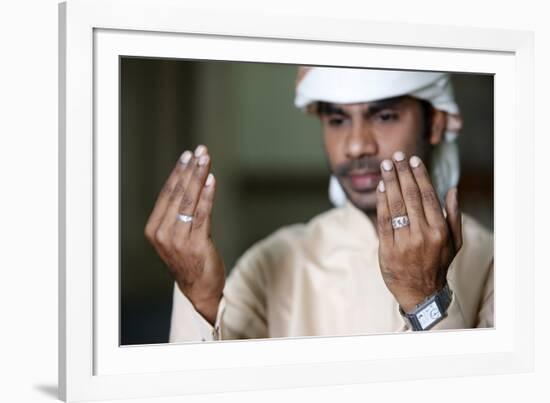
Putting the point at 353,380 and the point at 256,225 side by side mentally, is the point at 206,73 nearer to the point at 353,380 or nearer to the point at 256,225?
the point at 256,225

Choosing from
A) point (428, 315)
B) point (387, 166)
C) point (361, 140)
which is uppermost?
point (361, 140)

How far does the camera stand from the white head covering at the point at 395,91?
2.64 meters

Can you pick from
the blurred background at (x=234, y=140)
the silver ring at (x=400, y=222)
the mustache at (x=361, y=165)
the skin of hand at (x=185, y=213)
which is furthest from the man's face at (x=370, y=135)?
the skin of hand at (x=185, y=213)

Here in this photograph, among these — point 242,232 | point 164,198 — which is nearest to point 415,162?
point 164,198

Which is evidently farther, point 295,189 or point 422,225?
point 295,189

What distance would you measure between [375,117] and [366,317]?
62 cm

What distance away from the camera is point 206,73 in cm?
377

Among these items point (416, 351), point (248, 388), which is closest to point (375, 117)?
point (416, 351)

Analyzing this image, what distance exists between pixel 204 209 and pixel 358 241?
758 millimetres

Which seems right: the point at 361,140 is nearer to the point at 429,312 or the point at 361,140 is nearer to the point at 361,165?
the point at 361,165

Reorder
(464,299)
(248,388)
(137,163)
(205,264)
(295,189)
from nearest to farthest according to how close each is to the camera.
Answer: (248,388) → (205,264) → (464,299) → (137,163) → (295,189)

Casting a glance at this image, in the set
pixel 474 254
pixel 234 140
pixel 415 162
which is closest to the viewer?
pixel 415 162

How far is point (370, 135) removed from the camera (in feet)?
9.00

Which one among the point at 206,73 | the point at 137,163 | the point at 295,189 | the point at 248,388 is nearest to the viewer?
the point at 248,388
